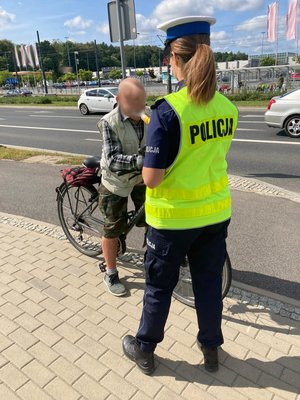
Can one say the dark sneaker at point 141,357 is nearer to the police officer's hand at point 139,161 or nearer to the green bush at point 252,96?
the police officer's hand at point 139,161

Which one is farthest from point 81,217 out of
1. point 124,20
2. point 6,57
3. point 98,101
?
point 6,57

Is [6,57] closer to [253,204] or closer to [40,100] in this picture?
[40,100]

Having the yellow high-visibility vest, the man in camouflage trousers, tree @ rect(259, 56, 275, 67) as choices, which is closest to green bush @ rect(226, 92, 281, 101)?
the man in camouflage trousers

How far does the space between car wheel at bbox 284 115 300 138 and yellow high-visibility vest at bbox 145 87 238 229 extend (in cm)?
934

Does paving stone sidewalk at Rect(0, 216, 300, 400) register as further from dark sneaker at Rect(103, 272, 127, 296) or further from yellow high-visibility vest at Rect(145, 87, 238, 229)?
yellow high-visibility vest at Rect(145, 87, 238, 229)

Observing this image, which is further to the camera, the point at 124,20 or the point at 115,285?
the point at 124,20

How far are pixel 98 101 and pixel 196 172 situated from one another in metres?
19.6

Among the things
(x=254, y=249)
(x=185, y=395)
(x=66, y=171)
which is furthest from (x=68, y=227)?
(x=185, y=395)

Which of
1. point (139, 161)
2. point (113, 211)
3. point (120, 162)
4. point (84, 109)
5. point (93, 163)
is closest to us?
point (139, 161)

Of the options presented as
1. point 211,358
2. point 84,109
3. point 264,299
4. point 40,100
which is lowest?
point 40,100

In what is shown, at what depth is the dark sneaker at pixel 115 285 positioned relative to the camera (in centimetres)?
Result: 305

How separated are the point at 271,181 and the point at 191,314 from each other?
14.0ft

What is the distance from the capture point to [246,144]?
10008mm

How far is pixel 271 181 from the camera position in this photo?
255 inches
